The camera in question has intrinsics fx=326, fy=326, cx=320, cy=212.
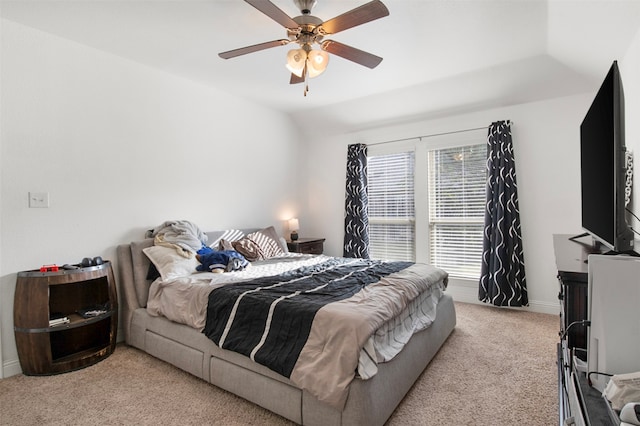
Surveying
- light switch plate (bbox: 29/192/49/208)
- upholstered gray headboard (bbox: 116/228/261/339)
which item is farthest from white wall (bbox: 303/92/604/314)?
light switch plate (bbox: 29/192/49/208)

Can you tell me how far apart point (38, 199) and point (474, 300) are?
4.66m

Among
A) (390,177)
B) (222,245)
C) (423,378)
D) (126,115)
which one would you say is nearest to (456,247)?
(390,177)

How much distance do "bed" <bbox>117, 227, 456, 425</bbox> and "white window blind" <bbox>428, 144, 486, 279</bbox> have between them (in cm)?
133

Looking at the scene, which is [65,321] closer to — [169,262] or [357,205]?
[169,262]

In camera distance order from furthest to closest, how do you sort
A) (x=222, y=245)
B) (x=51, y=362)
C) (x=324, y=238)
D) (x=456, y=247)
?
(x=324, y=238) → (x=456, y=247) → (x=222, y=245) → (x=51, y=362)

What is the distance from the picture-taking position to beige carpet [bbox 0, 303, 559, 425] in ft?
6.33

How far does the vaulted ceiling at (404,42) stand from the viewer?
2.34 metres

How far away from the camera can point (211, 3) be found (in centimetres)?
231

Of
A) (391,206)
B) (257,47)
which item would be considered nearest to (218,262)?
(257,47)

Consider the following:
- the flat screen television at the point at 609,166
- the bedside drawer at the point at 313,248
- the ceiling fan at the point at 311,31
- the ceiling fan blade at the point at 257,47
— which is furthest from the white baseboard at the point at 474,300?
the ceiling fan blade at the point at 257,47

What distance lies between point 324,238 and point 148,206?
107 inches

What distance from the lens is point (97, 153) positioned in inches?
118

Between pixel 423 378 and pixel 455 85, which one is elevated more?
pixel 455 85

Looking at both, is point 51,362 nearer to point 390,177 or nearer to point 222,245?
point 222,245
